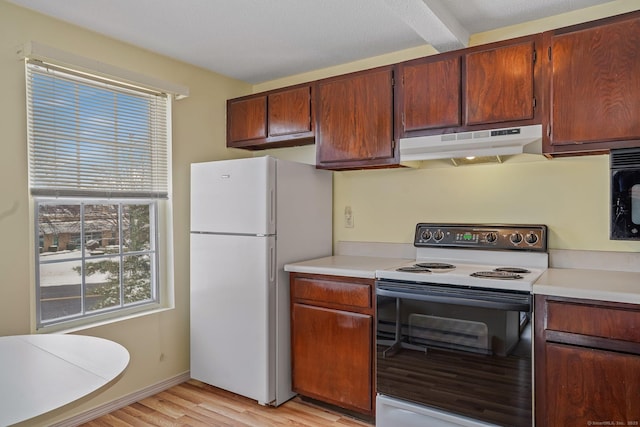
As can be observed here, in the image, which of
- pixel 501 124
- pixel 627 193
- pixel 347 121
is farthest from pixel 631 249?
pixel 347 121

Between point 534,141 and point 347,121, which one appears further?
point 347,121

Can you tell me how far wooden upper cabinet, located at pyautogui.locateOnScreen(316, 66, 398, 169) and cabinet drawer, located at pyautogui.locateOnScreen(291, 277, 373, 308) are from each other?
797 millimetres

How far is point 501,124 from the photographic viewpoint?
2307mm

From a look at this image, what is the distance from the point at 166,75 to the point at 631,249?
3.11 m

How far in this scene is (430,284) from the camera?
2.22 metres

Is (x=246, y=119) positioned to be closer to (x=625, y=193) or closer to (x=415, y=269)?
(x=415, y=269)

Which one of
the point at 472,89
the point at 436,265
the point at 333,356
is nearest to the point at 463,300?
the point at 436,265

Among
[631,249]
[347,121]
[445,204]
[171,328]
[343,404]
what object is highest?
[347,121]

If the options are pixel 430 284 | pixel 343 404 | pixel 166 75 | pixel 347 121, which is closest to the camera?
pixel 430 284

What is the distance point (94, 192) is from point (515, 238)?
8.50 ft

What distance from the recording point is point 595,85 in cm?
207

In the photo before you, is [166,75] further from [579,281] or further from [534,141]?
[579,281]

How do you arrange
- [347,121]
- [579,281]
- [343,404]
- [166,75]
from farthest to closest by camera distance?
[166,75] → [347,121] → [343,404] → [579,281]

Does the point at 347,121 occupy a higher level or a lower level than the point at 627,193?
higher
